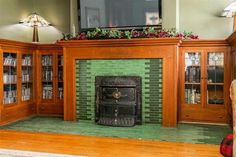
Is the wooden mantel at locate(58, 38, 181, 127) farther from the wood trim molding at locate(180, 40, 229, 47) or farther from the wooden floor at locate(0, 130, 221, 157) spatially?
the wooden floor at locate(0, 130, 221, 157)

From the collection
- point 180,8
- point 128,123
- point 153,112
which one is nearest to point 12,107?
point 128,123

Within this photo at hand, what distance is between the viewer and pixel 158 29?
16.6 feet

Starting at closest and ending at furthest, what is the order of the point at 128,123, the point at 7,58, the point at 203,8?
the point at 128,123 < the point at 7,58 < the point at 203,8

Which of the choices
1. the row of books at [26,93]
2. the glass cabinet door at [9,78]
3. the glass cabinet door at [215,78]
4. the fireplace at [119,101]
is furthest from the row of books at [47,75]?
the glass cabinet door at [215,78]

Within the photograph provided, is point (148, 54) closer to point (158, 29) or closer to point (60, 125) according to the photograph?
point (158, 29)

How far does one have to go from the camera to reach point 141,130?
4348 millimetres

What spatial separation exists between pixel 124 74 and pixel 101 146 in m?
1.71

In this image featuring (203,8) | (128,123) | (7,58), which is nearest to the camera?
(128,123)

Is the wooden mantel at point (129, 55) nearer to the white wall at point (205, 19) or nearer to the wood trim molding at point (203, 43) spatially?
the wood trim molding at point (203, 43)

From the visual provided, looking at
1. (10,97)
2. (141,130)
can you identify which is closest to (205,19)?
(141,130)

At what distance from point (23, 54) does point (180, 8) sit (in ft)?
10.2

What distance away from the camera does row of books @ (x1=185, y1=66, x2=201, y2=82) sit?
498 cm

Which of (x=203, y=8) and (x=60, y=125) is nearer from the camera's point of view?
(x=60, y=125)

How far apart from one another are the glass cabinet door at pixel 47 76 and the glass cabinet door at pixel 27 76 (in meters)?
0.24
